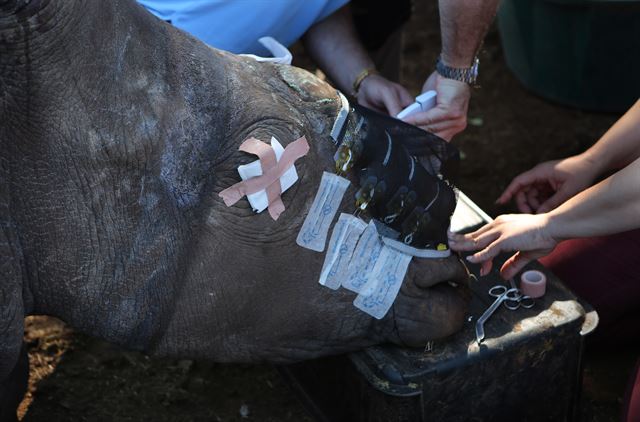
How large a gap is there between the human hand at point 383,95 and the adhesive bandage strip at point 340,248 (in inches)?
25.0

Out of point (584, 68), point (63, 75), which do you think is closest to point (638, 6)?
point (584, 68)

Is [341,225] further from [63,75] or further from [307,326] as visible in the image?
[63,75]

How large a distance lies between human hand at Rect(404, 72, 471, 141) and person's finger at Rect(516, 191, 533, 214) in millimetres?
260

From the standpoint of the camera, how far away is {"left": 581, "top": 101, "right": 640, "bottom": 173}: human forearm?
7.63 feet

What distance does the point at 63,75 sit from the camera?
1530mm

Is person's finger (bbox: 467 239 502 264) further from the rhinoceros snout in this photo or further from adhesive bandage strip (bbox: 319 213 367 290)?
adhesive bandage strip (bbox: 319 213 367 290)

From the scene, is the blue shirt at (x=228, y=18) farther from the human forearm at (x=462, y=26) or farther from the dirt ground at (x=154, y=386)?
the dirt ground at (x=154, y=386)

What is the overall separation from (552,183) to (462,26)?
44 cm

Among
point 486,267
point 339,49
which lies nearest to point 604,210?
point 486,267

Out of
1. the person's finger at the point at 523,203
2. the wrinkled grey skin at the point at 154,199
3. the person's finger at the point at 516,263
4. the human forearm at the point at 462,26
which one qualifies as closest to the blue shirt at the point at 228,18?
the human forearm at the point at 462,26

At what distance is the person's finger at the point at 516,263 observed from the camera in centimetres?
211

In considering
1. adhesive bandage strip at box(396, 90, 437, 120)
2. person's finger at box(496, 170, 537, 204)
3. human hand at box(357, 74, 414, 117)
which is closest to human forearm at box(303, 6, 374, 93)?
human hand at box(357, 74, 414, 117)

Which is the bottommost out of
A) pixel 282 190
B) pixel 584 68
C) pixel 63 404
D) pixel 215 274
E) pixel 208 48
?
pixel 63 404

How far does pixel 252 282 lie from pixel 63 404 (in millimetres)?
924
